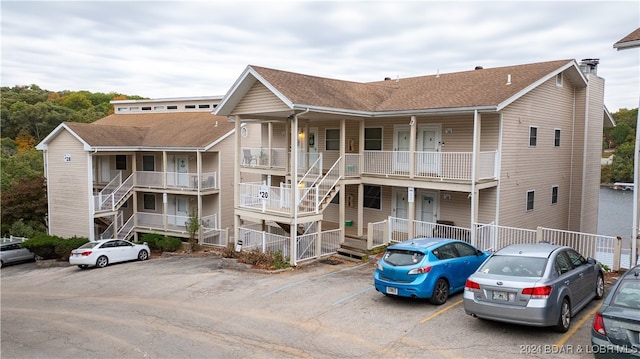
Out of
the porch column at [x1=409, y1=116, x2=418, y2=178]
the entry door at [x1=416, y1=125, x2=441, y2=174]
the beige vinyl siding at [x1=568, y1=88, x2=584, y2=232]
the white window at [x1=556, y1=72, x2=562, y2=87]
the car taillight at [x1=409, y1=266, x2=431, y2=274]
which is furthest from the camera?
the beige vinyl siding at [x1=568, y1=88, x2=584, y2=232]

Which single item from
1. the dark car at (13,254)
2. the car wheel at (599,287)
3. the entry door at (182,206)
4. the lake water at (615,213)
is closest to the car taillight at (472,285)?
the car wheel at (599,287)

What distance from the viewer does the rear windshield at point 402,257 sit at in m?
11.1

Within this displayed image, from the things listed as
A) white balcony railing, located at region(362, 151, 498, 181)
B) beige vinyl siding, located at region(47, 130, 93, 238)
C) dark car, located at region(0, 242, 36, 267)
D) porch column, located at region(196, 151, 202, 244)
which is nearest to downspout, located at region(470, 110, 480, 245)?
white balcony railing, located at region(362, 151, 498, 181)

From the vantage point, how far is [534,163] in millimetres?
19578

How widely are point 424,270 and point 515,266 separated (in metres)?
2.21

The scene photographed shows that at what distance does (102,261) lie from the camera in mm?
21344

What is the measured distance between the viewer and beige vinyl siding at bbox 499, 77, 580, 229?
59.4 ft

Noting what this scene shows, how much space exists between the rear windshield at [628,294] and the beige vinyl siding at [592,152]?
16.7m

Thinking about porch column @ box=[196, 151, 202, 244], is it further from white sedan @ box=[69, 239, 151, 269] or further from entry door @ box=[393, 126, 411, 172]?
entry door @ box=[393, 126, 411, 172]

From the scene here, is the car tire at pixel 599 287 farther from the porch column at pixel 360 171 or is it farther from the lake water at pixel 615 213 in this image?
the lake water at pixel 615 213

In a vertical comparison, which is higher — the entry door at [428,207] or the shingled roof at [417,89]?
the shingled roof at [417,89]

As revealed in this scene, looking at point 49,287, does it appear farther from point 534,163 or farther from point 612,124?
point 612,124

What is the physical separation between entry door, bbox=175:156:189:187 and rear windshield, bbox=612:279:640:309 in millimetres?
24152

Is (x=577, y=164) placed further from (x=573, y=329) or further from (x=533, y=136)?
(x=573, y=329)
